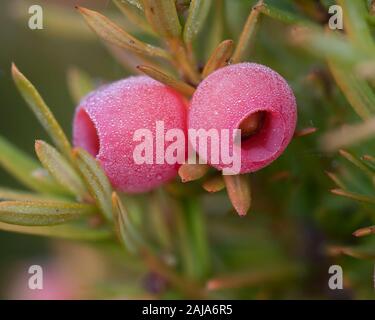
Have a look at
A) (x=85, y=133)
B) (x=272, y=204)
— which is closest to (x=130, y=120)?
(x=85, y=133)

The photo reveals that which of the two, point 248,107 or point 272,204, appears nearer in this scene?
point 248,107

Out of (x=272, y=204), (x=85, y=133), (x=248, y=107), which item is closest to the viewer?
(x=248, y=107)

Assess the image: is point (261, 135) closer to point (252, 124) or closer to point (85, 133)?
point (252, 124)

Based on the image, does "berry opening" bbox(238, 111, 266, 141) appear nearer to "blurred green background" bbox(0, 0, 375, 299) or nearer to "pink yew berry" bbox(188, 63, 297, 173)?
"pink yew berry" bbox(188, 63, 297, 173)
